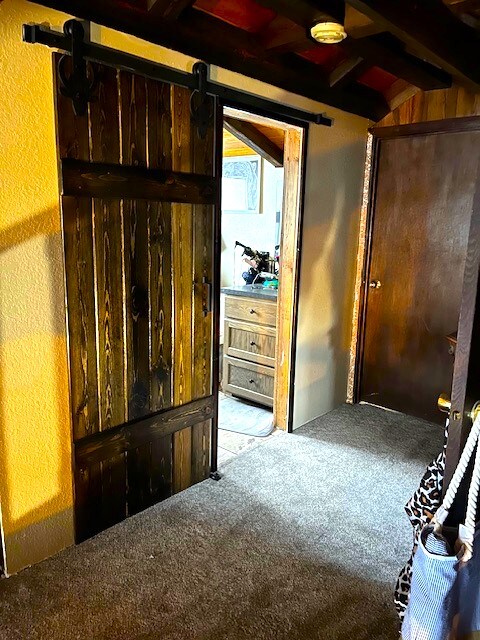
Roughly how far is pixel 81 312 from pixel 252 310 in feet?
5.72

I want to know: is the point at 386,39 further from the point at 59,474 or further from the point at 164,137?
the point at 59,474

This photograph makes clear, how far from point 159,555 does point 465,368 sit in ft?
5.07

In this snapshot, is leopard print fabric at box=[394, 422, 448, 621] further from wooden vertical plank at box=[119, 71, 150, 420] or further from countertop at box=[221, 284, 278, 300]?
countertop at box=[221, 284, 278, 300]

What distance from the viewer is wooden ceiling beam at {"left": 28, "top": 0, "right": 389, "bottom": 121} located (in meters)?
1.79

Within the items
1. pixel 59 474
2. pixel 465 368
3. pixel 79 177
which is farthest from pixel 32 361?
pixel 465 368

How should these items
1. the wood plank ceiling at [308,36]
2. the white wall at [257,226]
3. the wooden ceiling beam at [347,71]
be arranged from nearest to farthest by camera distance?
the wood plank ceiling at [308,36] → the wooden ceiling beam at [347,71] → the white wall at [257,226]

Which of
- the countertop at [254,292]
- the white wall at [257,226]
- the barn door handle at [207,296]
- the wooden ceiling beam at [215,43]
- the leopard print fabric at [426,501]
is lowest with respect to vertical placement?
the leopard print fabric at [426,501]

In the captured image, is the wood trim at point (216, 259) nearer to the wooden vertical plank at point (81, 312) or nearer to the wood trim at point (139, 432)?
the wood trim at point (139, 432)

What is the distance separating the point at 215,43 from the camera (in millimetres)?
2178

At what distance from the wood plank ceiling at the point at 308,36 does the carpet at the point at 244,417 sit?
2.03m

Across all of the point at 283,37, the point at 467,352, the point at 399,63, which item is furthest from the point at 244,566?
the point at 399,63

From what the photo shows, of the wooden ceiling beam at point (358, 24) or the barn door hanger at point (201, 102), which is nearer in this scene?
the wooden ceiling beam at point (358, 24)

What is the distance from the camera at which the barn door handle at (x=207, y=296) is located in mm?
2352

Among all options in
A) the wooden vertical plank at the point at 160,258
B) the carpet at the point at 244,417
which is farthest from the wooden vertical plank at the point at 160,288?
the carpet at the point at 244,417
